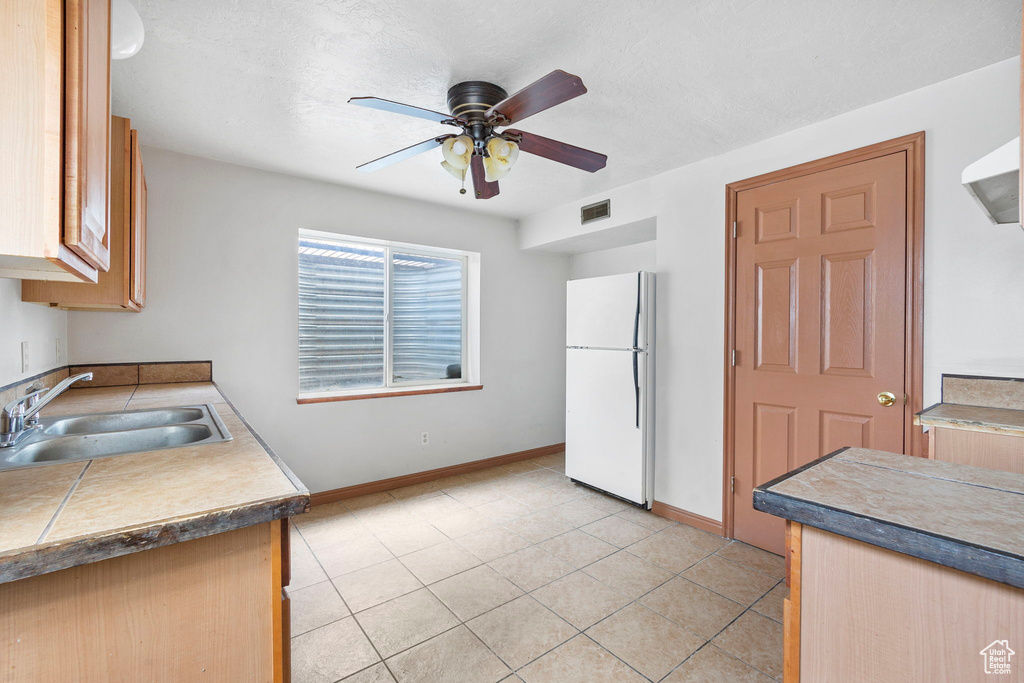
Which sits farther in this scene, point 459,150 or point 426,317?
point 426,317

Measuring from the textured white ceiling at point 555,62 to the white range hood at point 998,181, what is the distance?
2.19 feet

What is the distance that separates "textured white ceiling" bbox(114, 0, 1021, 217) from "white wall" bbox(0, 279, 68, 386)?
997 mm

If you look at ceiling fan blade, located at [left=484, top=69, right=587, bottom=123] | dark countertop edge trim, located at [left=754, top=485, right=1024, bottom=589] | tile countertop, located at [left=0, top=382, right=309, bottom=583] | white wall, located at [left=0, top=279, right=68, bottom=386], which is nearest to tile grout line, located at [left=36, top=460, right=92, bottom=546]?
tile countertop, located at [left=0, top=382, right=309, bottom=583]

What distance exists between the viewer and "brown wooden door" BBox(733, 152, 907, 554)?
7.02ft

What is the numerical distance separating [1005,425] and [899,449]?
27.4 inches

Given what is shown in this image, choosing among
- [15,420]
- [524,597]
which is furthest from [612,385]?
[15,420]

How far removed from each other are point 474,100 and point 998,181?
1.74 metres

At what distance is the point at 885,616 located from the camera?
75 cm

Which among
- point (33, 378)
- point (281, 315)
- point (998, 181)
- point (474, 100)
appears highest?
point (474, 100)

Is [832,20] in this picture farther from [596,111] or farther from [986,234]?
[986,234]

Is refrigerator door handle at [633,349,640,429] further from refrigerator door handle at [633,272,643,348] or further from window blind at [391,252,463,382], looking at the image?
window blind at [391,252,463,382]

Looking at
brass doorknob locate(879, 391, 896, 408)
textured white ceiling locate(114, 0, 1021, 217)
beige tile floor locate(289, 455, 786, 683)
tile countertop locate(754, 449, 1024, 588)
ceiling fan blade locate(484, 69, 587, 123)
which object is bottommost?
beige tile floor locate(289, 455, 786, 683)

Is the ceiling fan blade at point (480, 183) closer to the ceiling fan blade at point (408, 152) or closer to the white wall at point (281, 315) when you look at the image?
the ceiling fan blade at point (408, 152)

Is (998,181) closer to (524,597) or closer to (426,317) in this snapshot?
(524,597)
